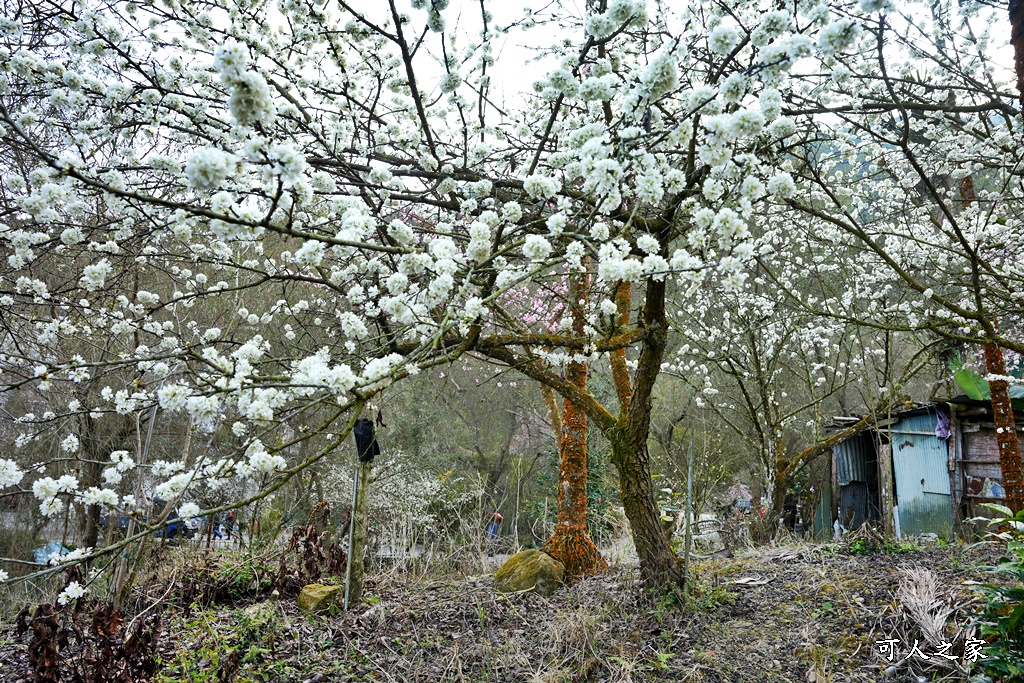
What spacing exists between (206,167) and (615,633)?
3.65 m

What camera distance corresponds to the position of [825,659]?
331cm

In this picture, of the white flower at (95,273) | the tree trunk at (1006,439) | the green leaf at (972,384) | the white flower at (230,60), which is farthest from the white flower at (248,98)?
the green leaf at (972,384)

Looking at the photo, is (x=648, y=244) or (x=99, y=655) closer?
(x=648, y=244)

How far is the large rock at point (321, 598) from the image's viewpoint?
4.83 m

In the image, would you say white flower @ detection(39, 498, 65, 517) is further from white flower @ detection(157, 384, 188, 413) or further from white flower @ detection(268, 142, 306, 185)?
white flower @ detection(268, 142, 306, 185)

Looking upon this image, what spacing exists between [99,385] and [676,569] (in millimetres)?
7602

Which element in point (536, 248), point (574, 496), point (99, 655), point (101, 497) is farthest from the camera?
point (574, 496)

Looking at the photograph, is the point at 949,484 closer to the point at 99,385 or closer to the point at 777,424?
the point at 777,424

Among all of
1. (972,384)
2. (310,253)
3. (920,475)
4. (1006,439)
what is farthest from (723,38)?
(920,475)

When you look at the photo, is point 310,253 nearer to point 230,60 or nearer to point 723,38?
point 230,60

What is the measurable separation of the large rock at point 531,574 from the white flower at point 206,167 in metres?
4.26

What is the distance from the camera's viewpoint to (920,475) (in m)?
9.20

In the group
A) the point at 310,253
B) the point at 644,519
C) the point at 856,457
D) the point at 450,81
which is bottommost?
the point at 644,519

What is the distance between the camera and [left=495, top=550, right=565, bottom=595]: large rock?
4.98m
